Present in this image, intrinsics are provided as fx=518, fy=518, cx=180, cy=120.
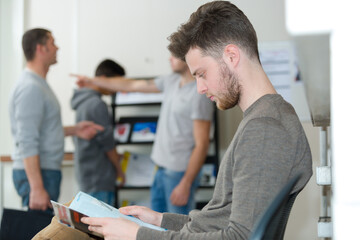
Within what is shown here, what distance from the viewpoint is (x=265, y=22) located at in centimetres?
372

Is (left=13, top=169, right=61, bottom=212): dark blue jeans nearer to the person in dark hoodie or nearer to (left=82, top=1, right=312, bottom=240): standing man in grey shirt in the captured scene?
the person in dark hoodie

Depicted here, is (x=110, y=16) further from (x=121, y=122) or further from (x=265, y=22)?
(x=265, y=22)

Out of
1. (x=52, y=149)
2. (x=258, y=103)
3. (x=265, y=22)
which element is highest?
(x=265, y=22)

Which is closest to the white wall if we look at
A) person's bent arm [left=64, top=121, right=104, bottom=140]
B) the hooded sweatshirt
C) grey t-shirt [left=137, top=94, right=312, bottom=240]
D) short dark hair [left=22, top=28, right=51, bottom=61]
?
the hooded sweatshirt

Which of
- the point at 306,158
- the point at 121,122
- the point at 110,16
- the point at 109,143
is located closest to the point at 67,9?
Result: the point at 110,16

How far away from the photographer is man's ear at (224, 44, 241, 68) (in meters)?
1.18

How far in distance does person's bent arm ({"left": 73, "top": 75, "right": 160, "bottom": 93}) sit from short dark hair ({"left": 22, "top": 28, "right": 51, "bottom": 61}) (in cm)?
64

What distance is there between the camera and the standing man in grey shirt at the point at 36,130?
2.46m


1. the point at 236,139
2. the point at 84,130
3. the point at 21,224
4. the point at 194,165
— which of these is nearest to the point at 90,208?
the point at 236,139

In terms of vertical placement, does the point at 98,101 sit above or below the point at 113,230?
above

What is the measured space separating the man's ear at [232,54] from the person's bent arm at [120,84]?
214 cm

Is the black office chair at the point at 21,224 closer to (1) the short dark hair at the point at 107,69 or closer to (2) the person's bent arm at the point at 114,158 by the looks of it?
(2) the person's bent arm at the point at 114,158

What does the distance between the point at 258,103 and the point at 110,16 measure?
338 cm

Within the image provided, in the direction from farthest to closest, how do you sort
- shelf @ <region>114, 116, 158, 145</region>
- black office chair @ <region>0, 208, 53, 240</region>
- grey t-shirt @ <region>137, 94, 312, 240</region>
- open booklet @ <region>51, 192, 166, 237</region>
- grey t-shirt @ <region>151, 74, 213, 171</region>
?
shelf @ <region>114, 116, 158, 145</region>
grey t-shirt @ <region>151, 74, 213, 171</region>
black office chair @ <region>0, 208, 53, 240</region>
open booklet @ <region>51, 192, 166, 237</region>
grey t-shirt @ <region>137, 94, 312, 240</region>
